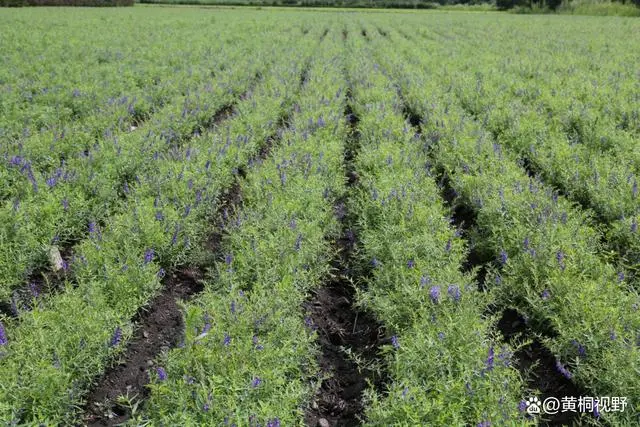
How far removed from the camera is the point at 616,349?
3.32 m

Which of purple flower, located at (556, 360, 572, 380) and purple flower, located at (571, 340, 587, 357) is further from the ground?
purple flower, located at (571, 340, 587, 357)

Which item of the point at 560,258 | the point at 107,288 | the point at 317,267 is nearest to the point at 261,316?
the point at 317,267

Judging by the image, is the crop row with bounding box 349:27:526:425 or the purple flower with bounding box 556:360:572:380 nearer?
the crop row with bounding box 349:27:526:425

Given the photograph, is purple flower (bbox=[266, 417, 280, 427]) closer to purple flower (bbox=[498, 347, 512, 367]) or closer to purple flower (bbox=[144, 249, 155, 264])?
purple flower (bbox=[498, 347, 512, 367])

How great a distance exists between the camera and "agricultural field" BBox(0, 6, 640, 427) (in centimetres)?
317

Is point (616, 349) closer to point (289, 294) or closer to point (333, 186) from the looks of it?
point (289, 294)

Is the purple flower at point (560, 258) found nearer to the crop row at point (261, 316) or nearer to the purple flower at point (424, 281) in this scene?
the purple flower at point (424, 281)

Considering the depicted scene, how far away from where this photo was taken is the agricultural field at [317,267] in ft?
10.4

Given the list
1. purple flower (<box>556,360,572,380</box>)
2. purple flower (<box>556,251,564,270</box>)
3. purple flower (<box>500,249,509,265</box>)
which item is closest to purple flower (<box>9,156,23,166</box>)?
purple flower (<box>500,249,509,265</box>)

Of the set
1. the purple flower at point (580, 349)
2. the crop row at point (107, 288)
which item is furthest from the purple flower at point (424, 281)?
the crop row at point (107, 288)

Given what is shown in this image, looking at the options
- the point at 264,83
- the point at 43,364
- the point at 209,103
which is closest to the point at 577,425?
the point at 43,364

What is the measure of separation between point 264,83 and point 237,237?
8.36 meters

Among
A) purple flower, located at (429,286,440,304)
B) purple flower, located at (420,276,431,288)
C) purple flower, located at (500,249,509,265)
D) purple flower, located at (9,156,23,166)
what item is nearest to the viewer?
purple flower, located at (429,286,440,304)

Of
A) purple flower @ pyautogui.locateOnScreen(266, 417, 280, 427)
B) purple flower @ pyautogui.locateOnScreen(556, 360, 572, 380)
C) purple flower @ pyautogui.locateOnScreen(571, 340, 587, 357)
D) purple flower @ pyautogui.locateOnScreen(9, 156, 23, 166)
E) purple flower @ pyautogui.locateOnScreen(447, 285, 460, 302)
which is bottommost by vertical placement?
purple flower @ pyautogui.locateOnScreen(556, 360, 572, 380)
